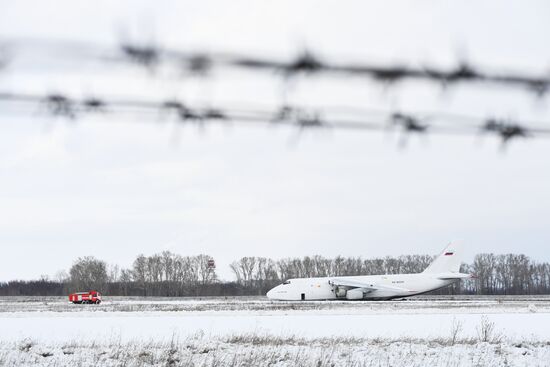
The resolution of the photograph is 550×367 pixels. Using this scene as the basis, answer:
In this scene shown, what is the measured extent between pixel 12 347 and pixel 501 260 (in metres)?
117

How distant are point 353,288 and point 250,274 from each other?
2585 inches

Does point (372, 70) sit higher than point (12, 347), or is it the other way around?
point (372, 70)

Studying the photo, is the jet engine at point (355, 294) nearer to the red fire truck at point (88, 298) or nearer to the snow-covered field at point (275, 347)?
the red fire truck at point (88, 298)

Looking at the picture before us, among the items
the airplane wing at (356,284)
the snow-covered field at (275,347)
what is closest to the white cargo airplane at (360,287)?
the airplane wing at (356,284)

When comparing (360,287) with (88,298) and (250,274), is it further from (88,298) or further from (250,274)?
(250,274)

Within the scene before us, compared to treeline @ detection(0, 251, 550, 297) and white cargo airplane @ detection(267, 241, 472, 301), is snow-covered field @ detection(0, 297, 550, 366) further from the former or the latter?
treeline @ detection(0, 251, 550, 297)

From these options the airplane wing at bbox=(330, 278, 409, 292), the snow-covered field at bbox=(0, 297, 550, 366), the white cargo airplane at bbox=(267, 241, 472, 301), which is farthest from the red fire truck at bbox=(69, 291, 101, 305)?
the snow-covered field at bbox=(0, 297, 550, 366)

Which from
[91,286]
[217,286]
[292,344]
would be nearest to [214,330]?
[292,344]

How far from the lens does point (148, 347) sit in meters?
16.0

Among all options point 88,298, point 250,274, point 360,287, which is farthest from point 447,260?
point 250,274

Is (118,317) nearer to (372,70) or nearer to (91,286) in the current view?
(372,70)

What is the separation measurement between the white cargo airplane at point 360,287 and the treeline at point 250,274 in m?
48.9

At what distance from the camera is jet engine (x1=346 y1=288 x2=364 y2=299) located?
155ft

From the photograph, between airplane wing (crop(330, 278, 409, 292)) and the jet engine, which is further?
the jet engine
